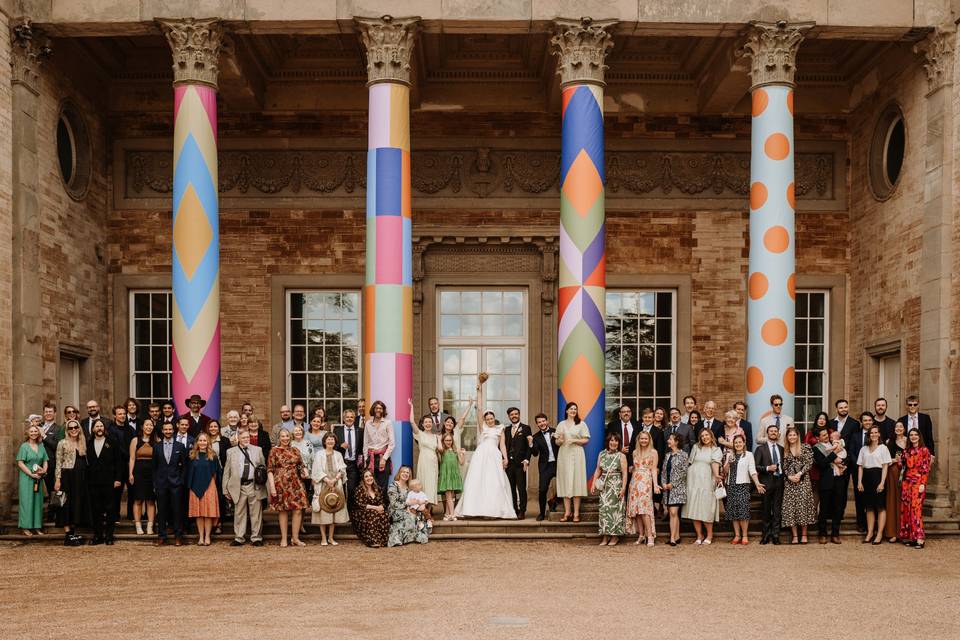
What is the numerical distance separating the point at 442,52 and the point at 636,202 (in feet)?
13.5

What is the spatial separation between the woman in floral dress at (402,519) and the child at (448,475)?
3.00ft

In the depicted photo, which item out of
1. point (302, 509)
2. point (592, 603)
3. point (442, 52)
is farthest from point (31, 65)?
point (592, 603)

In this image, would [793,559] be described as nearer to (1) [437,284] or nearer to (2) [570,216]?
(2) [570,216]

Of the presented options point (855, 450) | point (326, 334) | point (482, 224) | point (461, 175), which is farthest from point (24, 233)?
point (855, 450)

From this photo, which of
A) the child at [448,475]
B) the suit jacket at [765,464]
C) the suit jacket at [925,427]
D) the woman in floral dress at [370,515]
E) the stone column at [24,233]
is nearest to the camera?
the woman in floral dress at [370,515]

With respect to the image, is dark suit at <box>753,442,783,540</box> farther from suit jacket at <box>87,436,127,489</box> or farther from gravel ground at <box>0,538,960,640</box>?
suit jacket at <box>87,436,127,489</box>

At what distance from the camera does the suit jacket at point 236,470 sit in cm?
1297

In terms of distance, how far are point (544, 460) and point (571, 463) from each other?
0.39m

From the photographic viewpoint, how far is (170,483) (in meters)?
13.0

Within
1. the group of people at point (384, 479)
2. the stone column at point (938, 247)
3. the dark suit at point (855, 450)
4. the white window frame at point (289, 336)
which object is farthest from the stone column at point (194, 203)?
the stone column at point (938, 247)

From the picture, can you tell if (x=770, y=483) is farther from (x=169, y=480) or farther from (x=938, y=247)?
→ (x=169, y=480)

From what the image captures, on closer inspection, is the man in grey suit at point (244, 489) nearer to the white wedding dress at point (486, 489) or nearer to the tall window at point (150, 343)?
the white wedding dress at point (486, 489)

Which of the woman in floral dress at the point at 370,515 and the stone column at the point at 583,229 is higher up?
the stone column at the point at 583,229

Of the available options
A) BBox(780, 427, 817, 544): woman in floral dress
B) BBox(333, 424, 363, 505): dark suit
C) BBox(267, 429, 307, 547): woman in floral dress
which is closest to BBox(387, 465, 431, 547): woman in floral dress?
BBox(333, 424, 363, 505): dark suit
